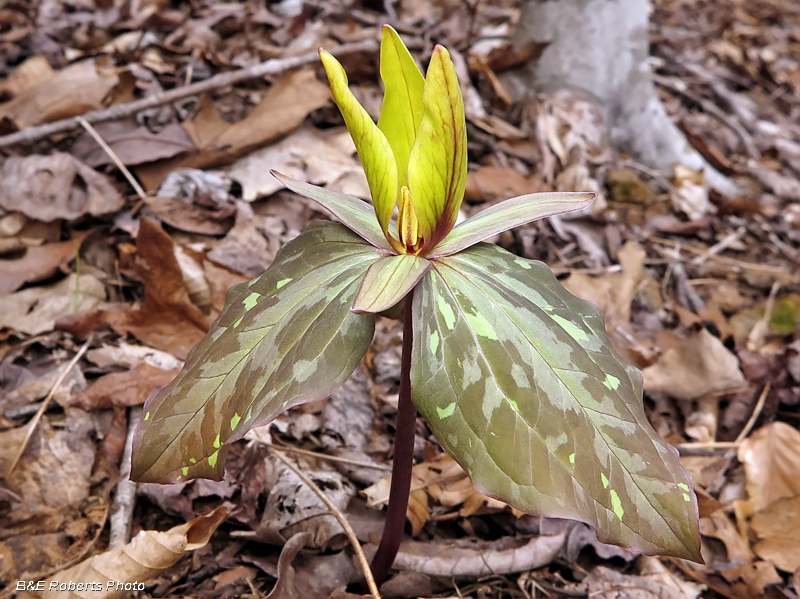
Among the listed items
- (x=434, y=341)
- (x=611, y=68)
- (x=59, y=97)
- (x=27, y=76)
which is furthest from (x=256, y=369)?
(x=611, y=68)

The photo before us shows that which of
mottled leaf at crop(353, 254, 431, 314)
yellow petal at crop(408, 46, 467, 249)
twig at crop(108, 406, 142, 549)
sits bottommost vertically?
twig at crop(108, 406, 142, 549)

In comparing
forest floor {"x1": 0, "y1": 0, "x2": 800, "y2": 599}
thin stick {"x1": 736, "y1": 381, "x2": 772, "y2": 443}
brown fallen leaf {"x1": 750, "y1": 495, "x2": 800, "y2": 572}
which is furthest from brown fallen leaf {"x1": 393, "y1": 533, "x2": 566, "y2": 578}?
thin stick {"x1": 736, "y1": 381, "x2": 772, "y2": 443}

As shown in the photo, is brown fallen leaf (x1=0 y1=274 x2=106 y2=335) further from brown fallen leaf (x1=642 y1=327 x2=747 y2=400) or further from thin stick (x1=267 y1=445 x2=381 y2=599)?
brown fallen leaf (x1=642 y1=327 x2=747 y2=400)

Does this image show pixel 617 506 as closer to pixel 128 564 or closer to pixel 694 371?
pixel 128 564

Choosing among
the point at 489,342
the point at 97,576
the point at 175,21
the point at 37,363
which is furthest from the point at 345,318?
the point at 175,21

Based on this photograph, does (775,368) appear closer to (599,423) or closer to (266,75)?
(599,423)

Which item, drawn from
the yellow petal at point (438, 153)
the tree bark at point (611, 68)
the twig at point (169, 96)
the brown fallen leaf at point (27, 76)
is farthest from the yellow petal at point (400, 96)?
the tree bark at point (611, 68)
